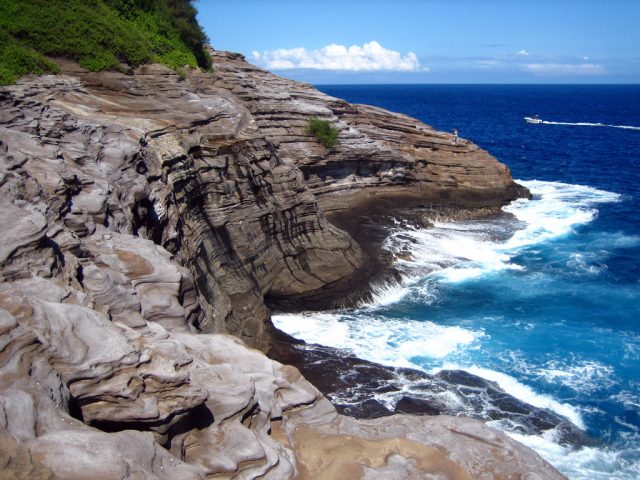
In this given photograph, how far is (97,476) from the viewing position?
792 centimetres

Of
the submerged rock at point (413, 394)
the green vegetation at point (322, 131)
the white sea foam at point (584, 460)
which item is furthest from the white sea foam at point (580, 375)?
the green vegetation at point (322, 131)

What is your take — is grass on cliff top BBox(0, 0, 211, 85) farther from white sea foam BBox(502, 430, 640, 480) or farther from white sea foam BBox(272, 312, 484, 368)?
white sea foam BBox(502, 430, 640, 480)

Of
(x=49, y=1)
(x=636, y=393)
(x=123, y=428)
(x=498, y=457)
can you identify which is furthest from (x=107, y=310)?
(x=49, y=1)

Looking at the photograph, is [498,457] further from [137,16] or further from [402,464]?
[137,16]

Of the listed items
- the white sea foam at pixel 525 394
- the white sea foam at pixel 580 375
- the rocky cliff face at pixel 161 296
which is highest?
the rocky cliff face at pixel 161 296

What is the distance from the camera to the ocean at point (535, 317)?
21375 mm

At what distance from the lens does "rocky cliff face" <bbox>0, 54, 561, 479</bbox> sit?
9289 millimetres

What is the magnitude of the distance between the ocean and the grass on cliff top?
15.3 metres

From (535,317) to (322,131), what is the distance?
18634 mm

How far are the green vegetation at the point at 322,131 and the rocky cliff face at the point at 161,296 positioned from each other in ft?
30.5

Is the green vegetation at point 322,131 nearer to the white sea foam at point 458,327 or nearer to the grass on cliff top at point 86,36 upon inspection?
the white sea foam at point 458,327

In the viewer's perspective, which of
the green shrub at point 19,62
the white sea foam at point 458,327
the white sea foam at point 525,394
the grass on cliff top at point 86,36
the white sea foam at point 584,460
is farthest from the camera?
the grass on cliff top at point 86,36

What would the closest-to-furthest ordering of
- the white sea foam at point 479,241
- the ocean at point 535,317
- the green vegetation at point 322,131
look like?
the ocean at point 535,317 < the white sea foam at point 479,241 < the green vegetation at point 322,131

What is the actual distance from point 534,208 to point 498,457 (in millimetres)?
38485
